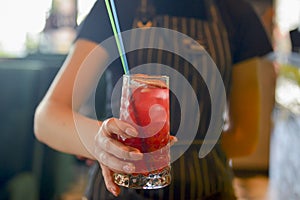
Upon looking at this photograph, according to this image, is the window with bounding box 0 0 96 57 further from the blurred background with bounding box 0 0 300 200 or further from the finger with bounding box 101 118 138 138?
the finger with bounding box 101 118 138 138

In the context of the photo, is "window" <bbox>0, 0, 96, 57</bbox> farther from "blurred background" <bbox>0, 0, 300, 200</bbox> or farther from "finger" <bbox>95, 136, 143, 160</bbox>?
"finger" <bbox>95, 136, 143, 160</bbox>

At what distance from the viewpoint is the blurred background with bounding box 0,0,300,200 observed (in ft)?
1.30

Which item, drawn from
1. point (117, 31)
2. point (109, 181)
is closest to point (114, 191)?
point (109, 181)

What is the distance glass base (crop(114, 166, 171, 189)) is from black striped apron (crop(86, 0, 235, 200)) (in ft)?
0.06

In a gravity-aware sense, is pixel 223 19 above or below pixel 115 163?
above

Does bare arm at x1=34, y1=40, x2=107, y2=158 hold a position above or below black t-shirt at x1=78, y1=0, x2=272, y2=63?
below

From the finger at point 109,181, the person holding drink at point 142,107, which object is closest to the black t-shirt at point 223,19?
the person holding drink at point 142,107

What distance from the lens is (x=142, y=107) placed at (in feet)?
1.01

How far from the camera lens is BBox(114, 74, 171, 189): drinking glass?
31cm

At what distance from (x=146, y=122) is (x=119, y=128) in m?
0.02

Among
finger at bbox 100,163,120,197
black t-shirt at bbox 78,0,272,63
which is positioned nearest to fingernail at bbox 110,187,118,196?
finger at bbox 100,163,120,197

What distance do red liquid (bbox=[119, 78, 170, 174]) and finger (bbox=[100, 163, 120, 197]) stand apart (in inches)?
1.3

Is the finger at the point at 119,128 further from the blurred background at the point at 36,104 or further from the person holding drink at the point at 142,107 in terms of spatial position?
the blurred background at the point at 36,104

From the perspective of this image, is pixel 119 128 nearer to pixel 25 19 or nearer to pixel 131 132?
pixel 131 132
